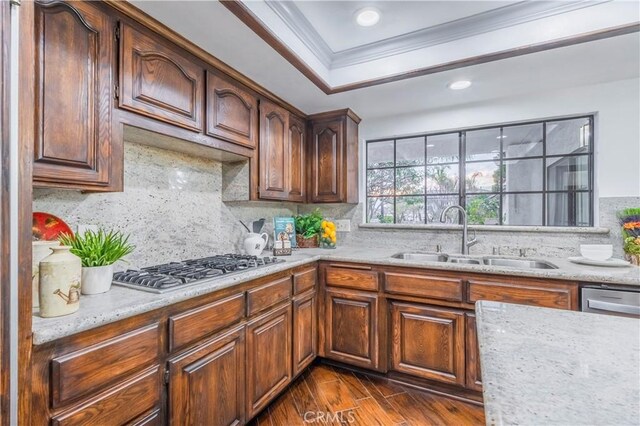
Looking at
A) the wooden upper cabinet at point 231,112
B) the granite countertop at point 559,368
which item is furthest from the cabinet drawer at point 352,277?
the granite countertop at point 559,368

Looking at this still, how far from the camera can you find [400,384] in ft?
6.86

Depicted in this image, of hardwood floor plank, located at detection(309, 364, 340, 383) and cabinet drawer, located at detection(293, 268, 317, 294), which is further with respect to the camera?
hardwood floor plank, located at detection(309, 364, 340, 383)

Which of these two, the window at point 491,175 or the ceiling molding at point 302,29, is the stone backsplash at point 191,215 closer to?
the window at point 491,175

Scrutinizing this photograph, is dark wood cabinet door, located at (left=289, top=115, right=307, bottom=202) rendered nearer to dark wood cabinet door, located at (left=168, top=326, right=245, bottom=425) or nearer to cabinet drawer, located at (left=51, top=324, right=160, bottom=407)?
dark wood cabinet door, located at (left=168, top=326, right=245, bottom=425)

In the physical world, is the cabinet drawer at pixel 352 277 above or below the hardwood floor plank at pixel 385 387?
above

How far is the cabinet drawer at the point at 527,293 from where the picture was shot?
63.8 inches

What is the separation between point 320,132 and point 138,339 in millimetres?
2237


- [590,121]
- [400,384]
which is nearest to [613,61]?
[590,121]

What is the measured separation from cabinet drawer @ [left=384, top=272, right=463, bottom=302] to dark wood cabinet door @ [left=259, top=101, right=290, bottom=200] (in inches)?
43.3

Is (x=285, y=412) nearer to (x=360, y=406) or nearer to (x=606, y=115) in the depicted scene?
(x=360, y=406)

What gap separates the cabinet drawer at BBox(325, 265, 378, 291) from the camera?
2125 mm

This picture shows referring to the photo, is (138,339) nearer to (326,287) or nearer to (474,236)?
(326,287)

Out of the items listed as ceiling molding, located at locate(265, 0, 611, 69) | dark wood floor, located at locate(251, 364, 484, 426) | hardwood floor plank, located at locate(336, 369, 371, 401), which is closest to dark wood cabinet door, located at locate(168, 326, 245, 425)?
dark wood floor, located at locate(251, 364, 484, 426)

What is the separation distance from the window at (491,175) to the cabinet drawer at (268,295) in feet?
4.49
